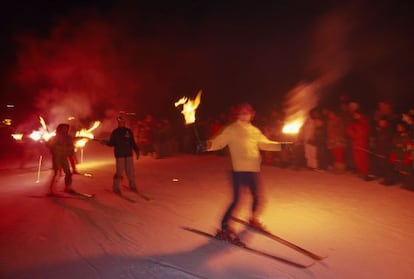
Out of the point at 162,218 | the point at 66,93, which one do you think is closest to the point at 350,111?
the point at 162,218

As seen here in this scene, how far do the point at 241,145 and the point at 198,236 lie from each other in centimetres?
161

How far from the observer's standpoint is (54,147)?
908cm

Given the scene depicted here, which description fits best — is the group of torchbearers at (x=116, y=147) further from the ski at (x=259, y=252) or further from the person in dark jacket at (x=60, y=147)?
the ski at (x=259, y=252)

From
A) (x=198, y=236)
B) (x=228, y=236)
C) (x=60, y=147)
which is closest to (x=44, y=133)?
(x=60, y=147)

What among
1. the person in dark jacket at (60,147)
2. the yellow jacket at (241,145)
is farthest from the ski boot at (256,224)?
the person in dark jacket at (60,147)

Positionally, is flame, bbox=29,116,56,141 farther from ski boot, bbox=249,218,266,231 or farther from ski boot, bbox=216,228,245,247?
ski boot, bbox=249,218,266,231

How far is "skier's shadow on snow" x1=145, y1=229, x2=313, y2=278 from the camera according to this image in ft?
15.1

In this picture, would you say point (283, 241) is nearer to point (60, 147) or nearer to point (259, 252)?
point (259, 252)

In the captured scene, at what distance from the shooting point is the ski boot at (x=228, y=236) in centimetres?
563

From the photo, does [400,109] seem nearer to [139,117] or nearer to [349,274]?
[349,274]

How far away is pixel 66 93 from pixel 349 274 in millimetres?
18980

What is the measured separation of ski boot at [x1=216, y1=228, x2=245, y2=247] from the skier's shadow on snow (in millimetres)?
90

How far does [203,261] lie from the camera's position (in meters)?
4.98

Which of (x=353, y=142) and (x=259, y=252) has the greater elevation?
(x=353, y=142)
